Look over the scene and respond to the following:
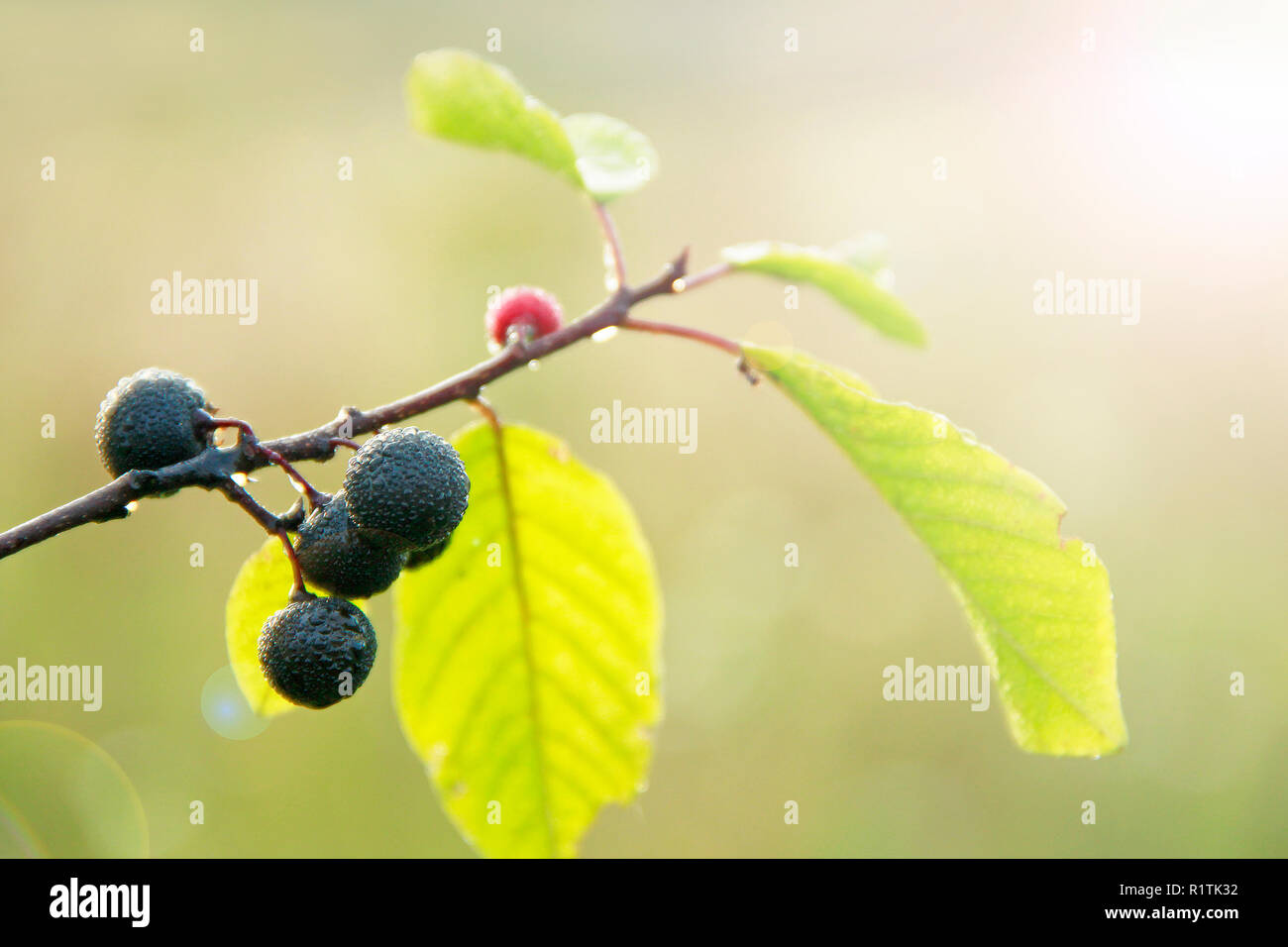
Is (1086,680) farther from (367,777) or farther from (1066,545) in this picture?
(367,777)

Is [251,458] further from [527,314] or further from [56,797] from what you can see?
[56,797]

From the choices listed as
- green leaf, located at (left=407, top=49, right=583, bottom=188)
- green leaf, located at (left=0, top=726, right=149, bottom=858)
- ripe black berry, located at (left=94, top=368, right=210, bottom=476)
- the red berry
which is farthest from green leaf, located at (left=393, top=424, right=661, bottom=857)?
green leaf, located at (left=0, top=726, right=149, bottom=858)

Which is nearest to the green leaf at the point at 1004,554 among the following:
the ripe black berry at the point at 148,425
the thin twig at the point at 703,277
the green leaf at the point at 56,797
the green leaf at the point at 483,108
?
the thin twig at the point at 703,277

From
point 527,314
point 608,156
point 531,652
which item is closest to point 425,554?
point 527,314

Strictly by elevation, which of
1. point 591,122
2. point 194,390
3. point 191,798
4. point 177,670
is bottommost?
point 191,798

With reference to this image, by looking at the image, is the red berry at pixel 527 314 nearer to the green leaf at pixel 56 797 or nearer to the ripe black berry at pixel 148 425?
the ripe black berry at pixel 148 425

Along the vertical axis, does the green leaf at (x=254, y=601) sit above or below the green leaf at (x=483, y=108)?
below

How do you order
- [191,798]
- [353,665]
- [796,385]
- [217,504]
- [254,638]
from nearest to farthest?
[353,665] < [796,385] < [254,638] < [191,798] < [217,504]

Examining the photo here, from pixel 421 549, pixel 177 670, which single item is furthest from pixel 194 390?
pixel 177 670
